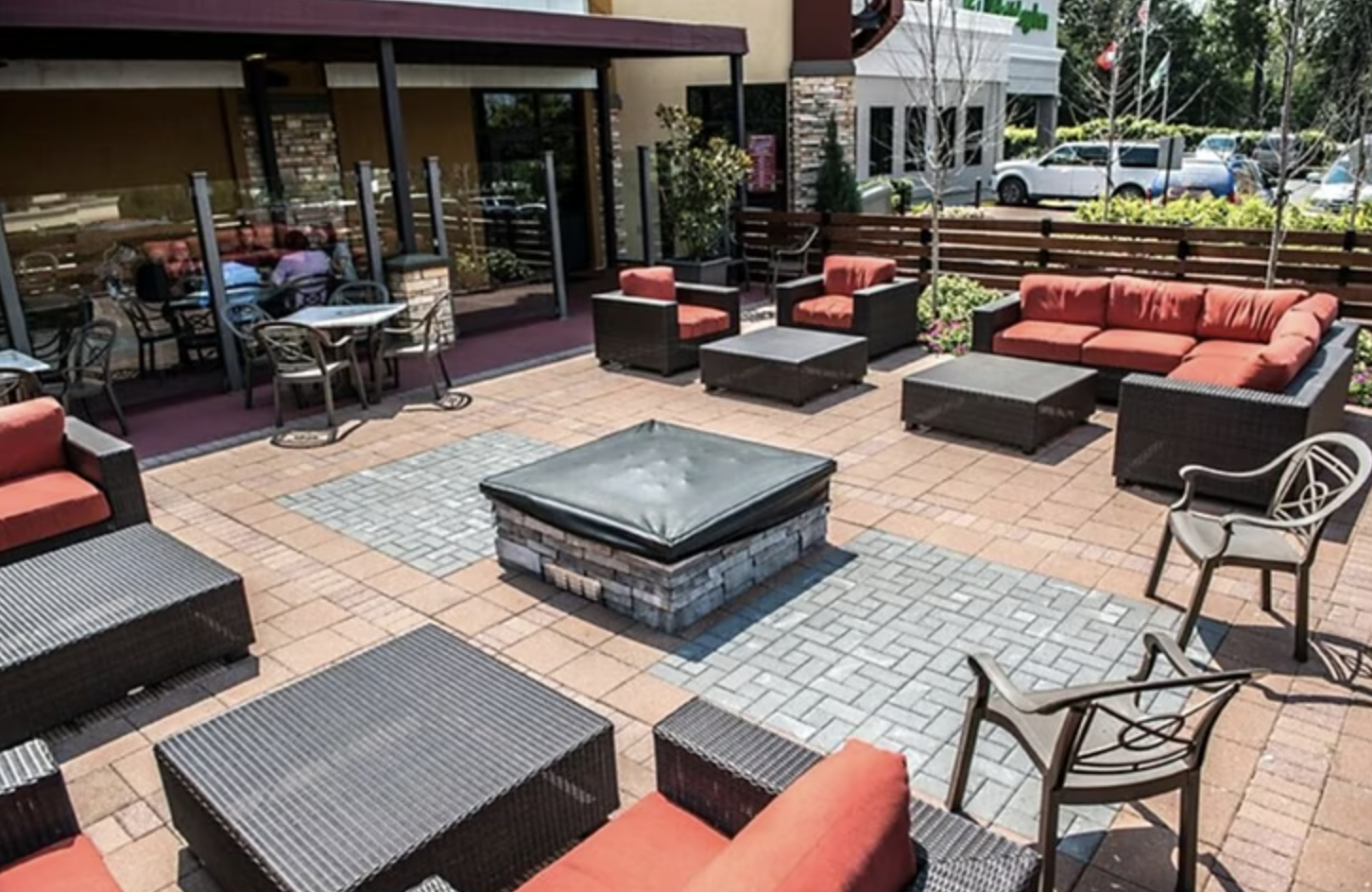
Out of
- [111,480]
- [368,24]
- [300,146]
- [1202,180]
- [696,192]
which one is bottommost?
[111,480]

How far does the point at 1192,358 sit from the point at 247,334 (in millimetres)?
7230

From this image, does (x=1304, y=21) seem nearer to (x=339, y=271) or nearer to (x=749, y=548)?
(x=749, y=548)

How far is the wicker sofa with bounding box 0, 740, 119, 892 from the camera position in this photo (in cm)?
237

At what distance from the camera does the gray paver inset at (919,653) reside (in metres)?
3.33

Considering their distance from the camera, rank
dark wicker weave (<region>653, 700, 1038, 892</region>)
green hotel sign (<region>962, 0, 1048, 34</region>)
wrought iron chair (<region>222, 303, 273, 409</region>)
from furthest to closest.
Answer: green hotel sign (<region>962, 0, 1048, 34</region>) → wrought iron chair (<region>222, 303, 273, 409</region>) → dark wicker weave (<region>653, 700, 1038, 892</region>)

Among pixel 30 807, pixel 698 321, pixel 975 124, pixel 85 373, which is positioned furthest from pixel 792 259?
pixel 975 124

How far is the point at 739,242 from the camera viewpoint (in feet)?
42.8

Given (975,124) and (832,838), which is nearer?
(832,838)

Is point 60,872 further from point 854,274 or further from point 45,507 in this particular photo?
point 854,274

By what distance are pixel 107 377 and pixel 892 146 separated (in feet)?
55.9

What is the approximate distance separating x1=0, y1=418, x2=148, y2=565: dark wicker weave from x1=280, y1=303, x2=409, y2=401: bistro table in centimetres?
241

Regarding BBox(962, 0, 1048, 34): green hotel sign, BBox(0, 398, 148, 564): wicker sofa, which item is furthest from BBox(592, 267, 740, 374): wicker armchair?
BBox(962, 0, 1048, 34): green hotel sign

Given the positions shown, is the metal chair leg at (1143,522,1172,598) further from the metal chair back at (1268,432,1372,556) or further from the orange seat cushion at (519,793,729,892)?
the orange seat cushion at (519,793,729,892)

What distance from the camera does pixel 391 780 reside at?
2.66 m
